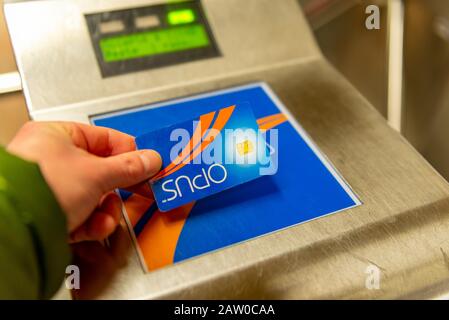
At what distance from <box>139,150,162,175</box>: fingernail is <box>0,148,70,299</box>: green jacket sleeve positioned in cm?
11

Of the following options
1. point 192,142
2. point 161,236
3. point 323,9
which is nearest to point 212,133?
point 192,142

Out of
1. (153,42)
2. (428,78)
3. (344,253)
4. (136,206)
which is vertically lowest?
(344,253)

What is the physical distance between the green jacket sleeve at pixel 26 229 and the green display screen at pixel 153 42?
0.98 feet

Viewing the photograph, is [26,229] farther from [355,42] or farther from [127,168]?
[355,42]

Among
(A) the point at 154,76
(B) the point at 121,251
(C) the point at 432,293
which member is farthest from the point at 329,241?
(A) the point at 154,76

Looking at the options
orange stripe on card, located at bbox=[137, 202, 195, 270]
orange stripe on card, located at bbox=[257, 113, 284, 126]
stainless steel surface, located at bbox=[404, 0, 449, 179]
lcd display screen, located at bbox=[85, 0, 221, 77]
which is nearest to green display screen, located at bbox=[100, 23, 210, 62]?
lcd display screen, located at bbox=[85, 0, 221, 77]

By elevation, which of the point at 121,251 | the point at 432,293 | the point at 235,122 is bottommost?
the point at 432,293

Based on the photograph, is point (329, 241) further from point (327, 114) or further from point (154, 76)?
point (154, 76)

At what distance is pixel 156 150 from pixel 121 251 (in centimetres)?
11

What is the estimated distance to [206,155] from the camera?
1.86ft

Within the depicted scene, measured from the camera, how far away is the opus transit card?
534 mm

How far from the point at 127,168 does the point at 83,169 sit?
46mm

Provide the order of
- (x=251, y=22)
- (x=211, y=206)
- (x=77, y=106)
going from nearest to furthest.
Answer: (x=211, y=206)
(x=77, y=106)
(x=251, y=22)

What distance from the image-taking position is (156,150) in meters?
0.56
